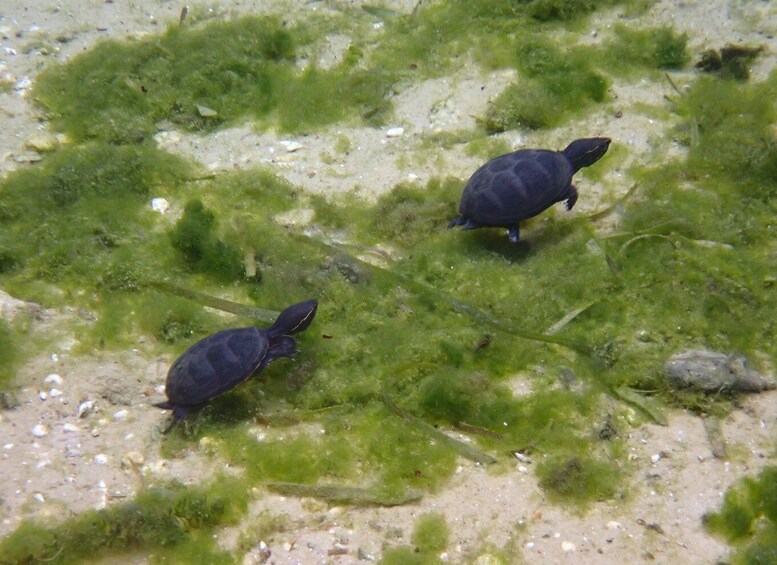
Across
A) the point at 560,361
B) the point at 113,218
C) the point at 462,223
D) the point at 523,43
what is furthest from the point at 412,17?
the point at 560,361

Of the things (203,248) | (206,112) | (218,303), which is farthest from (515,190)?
(206,112)

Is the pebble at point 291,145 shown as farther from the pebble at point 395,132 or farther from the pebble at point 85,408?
the pebble at point 85,408

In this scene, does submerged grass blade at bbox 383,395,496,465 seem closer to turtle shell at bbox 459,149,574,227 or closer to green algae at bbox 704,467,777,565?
green algae at bbox 704,467,777,565

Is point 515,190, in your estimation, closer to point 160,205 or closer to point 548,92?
point 548,92

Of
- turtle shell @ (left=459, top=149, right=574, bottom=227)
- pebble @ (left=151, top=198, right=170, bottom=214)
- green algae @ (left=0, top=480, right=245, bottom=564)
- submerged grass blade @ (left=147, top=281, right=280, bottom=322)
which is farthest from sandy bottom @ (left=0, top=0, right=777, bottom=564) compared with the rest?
pebble @ (left=151, top=198, right=170, bottom=214)

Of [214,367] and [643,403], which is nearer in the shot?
[643,403]
